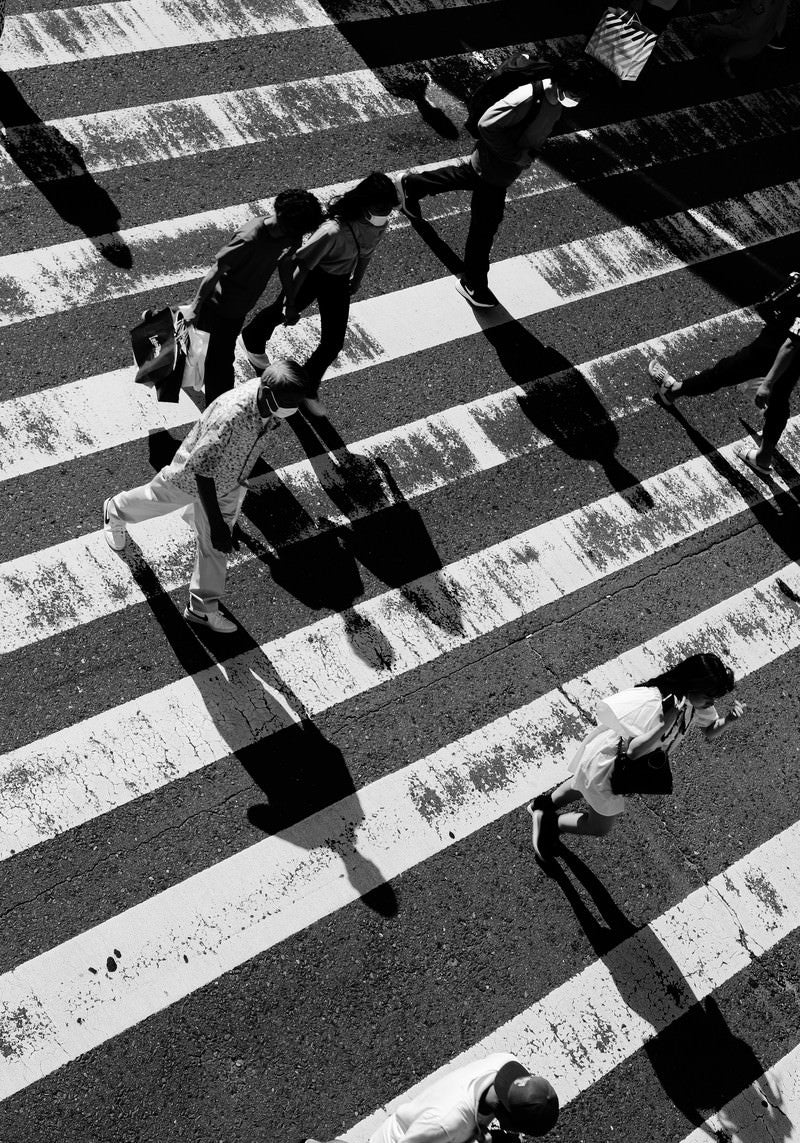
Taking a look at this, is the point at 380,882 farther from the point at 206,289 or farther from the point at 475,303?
the point at 475,303

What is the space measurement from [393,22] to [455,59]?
73 cm

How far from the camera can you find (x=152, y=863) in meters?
5.52

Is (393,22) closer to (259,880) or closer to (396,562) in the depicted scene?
(396,562)

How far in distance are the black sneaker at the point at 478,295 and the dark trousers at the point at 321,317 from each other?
143cm

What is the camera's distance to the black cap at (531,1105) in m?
3.92

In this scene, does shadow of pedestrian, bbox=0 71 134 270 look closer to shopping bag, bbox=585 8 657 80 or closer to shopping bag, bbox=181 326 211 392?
shopping bag, bbox=181 326 211 392

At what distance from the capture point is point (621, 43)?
1135 centimetres

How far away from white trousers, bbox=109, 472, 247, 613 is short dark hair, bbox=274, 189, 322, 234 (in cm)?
164

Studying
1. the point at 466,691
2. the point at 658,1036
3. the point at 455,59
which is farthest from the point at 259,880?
the point at 455,59

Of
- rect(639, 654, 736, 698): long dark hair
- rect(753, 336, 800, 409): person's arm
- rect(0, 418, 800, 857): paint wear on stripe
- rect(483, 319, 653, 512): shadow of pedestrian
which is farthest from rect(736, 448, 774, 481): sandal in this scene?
rect(639, 654, 736, 698): long dark hair

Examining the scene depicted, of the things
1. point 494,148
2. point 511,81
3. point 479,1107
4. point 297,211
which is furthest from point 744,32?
point 479,1107

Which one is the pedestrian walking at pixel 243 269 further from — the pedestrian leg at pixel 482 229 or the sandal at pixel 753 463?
the sandal at pixel 753 463

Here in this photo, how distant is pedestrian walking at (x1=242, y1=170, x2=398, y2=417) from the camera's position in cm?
658

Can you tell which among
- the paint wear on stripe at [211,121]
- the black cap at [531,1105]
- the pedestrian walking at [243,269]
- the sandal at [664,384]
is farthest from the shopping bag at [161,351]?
the black cap at [531,1105]
